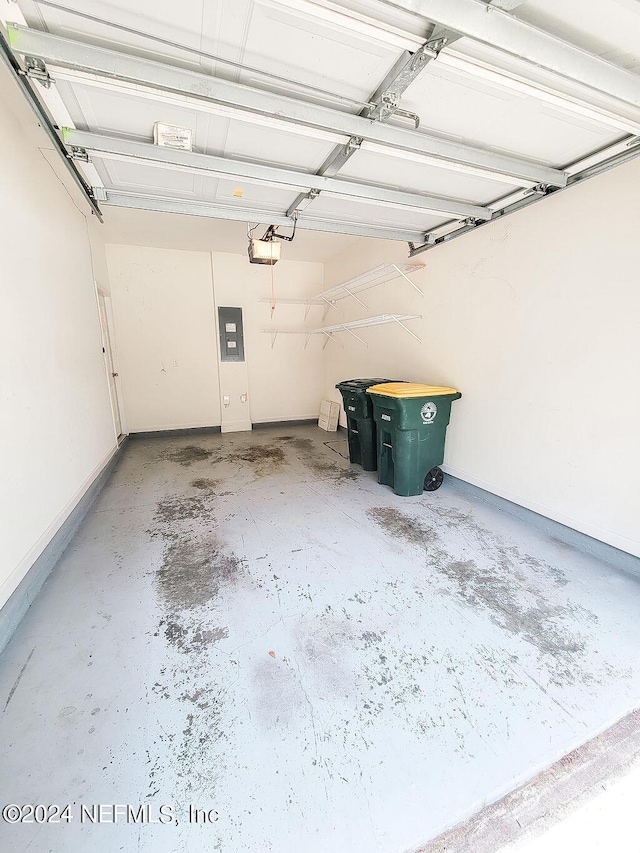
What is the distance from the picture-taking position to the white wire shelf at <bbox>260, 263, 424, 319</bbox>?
145 inches

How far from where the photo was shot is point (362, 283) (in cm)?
449

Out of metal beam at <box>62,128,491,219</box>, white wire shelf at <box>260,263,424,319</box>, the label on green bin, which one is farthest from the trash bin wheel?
metal beam at <box>62,128,491,219</box>

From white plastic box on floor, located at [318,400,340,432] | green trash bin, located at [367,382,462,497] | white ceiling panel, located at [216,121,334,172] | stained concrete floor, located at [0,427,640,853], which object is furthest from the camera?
white plastic box on floor, located at [318,400,340,432]

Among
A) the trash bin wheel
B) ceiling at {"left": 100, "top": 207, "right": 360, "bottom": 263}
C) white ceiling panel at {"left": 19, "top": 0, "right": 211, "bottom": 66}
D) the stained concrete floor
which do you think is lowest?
the stained concrete floor

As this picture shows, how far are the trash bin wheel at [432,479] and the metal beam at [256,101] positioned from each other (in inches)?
93.9

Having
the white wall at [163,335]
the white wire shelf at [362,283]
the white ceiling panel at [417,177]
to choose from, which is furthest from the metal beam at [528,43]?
the white wall at [163,335]

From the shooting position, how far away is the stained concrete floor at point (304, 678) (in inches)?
40.9

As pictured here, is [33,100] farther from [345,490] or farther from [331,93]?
[345,490]

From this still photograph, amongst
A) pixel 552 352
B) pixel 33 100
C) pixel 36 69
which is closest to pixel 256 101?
pixel 36 69

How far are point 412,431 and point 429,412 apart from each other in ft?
0.81

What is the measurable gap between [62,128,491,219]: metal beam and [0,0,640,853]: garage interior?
22 mm

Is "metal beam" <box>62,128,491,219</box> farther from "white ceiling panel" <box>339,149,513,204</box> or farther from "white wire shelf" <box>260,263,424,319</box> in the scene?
"white wire shelf" <box>260,263,424,319</box>

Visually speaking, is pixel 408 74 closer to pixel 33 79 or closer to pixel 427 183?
pixel 427 183

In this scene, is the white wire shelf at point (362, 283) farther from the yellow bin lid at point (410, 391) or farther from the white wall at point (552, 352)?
the yellow bin lid at point (410, 391)
